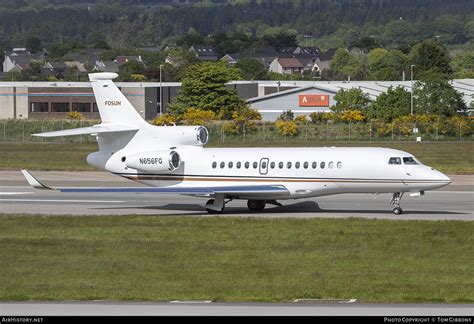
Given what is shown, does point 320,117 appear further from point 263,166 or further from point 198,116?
point 263,166

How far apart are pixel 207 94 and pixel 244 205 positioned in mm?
68709

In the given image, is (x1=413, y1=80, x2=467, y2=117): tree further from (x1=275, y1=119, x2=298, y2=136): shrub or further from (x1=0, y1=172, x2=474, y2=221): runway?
(x1=0, y1=172, x2=474, y2=221): runway

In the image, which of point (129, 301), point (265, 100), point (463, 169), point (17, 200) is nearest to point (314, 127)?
point (265, 100)

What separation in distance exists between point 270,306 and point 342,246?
1104cm

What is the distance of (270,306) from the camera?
78.1 ft

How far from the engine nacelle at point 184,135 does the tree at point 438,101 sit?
205 feet

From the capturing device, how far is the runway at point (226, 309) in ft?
73.5

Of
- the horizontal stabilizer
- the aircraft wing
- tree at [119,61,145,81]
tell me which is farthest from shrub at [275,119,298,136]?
tree at [119,61,145,81]

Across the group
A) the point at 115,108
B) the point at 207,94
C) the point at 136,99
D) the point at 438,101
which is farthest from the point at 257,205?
the point at 136,99

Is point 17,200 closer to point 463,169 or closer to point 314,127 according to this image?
point 463,169

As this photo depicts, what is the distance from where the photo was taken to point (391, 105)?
108 metres

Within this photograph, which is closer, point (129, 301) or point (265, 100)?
point (129, 301)

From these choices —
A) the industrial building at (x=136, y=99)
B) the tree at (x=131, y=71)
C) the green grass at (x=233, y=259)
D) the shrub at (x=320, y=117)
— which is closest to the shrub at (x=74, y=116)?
the industrial building at (x=136, y=99)

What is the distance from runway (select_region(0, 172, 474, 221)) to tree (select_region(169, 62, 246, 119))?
195ft
